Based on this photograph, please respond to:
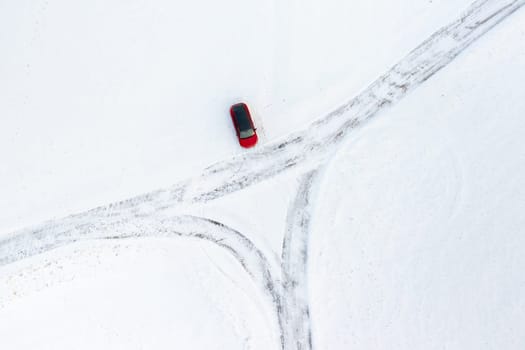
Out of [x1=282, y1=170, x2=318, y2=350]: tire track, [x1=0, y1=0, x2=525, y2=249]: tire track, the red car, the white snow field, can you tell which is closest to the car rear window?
the red car

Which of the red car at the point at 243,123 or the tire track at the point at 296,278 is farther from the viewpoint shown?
the tire track at the point at 296,278

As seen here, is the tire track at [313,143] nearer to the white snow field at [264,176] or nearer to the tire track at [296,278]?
the white snow field at [264,176]

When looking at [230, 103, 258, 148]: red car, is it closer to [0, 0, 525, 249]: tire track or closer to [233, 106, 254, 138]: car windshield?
[233, 106, 254, 138]: car windshield

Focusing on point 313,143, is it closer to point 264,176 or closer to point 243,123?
point 264,176

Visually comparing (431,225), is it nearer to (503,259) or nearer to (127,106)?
(503,259)

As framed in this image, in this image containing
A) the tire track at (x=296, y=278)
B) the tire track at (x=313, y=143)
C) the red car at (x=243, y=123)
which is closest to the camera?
the red car at (x=243, y=123)

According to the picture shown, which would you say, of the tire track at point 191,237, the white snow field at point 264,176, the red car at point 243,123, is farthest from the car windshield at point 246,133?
the tire track at point 191,237

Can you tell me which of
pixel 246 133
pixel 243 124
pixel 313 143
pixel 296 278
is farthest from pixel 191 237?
pixel 313 143

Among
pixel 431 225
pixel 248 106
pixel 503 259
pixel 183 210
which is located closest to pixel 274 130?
pixel 248 106
